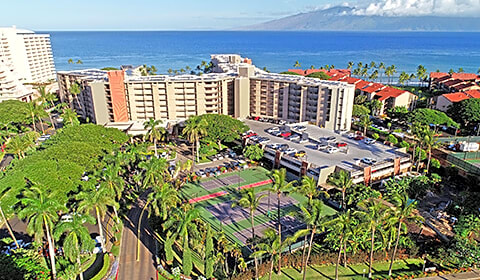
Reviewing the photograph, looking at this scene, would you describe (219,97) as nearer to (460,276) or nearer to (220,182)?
(220,182)

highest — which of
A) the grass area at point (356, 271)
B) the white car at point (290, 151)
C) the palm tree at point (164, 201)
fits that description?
the palm tree at point (164, 201)

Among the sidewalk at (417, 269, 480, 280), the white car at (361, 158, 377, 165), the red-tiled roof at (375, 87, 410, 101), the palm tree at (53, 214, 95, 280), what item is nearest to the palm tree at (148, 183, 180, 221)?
the palm tree at (53, 214, 95, 280)

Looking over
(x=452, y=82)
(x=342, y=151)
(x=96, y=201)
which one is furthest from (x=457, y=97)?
(x=96, y=201)

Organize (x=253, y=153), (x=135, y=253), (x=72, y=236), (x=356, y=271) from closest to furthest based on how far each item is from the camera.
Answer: (x=72, y=236) < (x=356, y=271) < (x=135, y=253) < (x=253, y=153)

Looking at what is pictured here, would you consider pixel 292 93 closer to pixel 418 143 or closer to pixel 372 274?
pixel 418 143

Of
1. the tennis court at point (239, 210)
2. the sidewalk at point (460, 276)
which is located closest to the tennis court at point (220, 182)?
the tennis court at point (239, 210)

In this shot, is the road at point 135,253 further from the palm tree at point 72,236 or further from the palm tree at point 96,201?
the palm tree at point 72,236
